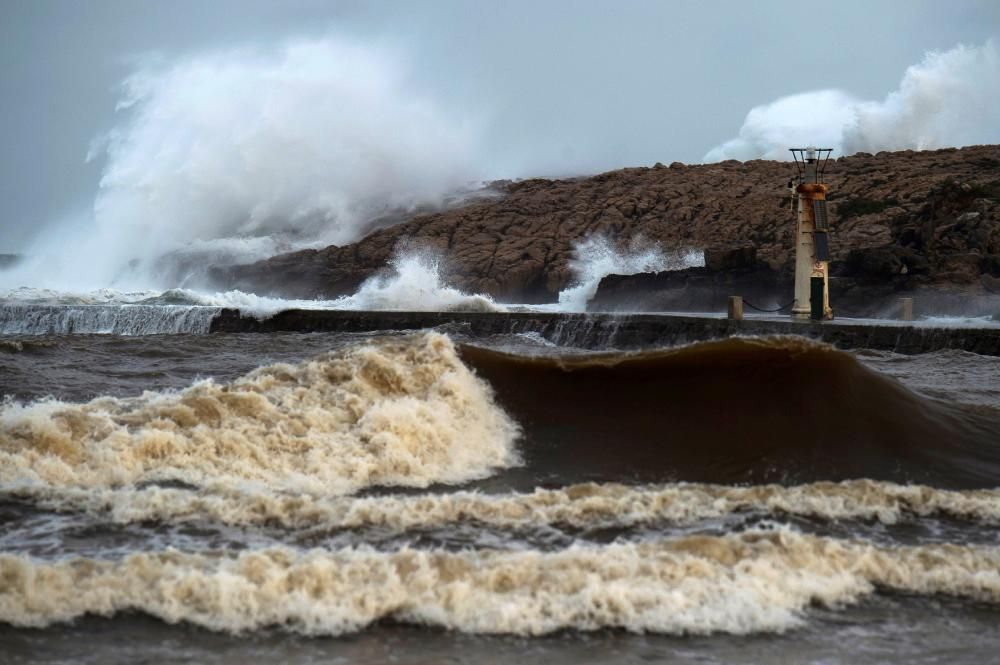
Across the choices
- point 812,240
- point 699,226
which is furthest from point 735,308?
point 699,226

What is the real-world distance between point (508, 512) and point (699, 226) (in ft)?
93.3

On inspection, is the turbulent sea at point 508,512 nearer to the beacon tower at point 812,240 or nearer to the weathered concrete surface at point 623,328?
the weathered concrete surface at point 623,328

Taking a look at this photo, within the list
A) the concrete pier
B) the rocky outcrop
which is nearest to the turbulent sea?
the concrete pier

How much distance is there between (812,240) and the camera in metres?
15.0

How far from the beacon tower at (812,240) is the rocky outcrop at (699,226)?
17.2ft

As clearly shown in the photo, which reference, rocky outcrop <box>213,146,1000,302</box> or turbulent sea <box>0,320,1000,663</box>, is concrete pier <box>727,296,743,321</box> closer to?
turbulent sea <box>0,320,1000,663</box>

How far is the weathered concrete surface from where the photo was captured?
1266 centimetres

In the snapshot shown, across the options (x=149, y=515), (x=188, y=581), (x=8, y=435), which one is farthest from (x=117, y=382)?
(x=188, y=581)

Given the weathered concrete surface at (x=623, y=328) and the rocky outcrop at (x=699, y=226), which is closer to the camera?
the weathered concrete surface at (x=623, y=328)

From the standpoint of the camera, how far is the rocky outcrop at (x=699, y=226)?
21078 millimetres

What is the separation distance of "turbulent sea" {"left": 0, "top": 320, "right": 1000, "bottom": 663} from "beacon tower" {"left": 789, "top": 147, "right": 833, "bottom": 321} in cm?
620

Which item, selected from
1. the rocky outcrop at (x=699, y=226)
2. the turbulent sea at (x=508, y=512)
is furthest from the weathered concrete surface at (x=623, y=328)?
the rocky outcrop at (x=699, y=226)

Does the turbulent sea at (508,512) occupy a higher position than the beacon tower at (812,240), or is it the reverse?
the beacon tower at (812,240)

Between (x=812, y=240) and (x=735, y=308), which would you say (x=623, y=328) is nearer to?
(x=735, y=308)
